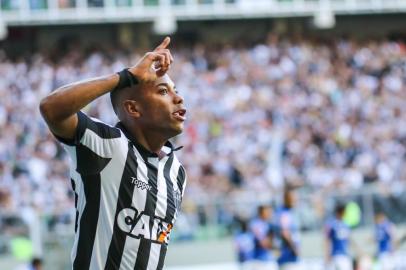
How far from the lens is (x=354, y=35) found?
36.6 metres

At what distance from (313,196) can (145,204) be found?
50.9ft

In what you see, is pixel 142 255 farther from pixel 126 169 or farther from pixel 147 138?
pixel 147 138

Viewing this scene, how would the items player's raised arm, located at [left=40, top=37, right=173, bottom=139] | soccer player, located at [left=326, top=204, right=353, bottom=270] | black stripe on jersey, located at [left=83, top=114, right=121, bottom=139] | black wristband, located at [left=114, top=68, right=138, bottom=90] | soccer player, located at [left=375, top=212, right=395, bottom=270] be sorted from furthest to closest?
soccer player, located at [left=375, top=212, right=395, bottom=270], soccer player, located at [left=326, top=204, right=353, bottom=270], black stripe on jersey, located at [left=83, top=114, right=121, bottom=139], black wristband, located at [left=114, top=68, right=138, bottom=90], player's raised arm, located at [left=40, top=37, right=173, bottom=139]

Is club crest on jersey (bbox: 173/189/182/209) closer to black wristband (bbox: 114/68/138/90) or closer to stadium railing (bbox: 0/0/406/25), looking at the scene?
black wristband (bbox: 114/68/138/90)

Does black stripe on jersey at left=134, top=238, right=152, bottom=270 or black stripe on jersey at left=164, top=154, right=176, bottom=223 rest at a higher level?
black stripe on jersey at left=164, top=154, right=176, bottom=223

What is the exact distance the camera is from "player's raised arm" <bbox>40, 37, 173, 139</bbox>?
479 cm

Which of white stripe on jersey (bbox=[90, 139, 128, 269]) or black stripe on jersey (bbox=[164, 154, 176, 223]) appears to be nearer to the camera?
white stripe on jersey (bbox=[90, 139, 128, 269])

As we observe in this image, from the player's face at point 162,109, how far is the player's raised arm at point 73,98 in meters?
0.26

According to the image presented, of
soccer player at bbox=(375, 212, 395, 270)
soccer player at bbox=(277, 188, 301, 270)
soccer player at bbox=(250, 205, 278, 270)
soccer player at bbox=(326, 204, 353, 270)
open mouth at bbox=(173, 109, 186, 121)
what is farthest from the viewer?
soccer player at bbox=(375, 212, 395, 270)

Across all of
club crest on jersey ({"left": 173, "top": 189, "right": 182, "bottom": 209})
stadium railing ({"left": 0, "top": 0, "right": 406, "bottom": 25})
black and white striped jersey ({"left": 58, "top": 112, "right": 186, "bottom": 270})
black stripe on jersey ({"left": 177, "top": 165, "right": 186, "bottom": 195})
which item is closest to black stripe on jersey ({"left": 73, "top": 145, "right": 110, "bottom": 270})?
black and white striped jersey ({"left": 58, "top": 112, "right": 186, "bottom": 270})

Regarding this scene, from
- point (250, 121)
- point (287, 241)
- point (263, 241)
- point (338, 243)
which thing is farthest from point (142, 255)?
point (250, 121)

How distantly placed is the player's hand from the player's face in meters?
0.13

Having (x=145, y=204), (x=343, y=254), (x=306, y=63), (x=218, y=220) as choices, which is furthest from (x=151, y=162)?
(x=306, y=63)

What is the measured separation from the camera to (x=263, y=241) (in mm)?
16453
